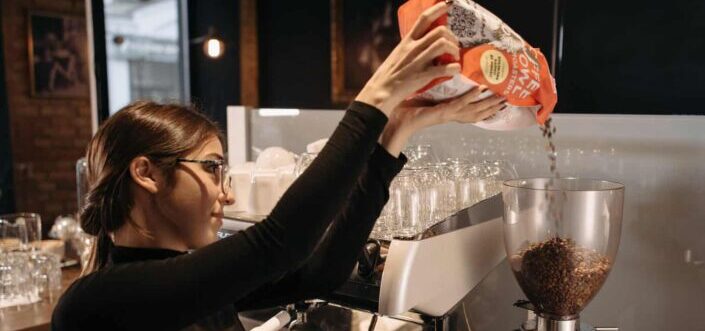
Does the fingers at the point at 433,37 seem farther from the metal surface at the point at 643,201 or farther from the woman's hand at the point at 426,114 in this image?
the metal surface at the point at 643,201

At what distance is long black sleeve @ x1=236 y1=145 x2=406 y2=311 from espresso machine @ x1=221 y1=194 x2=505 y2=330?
0.04m

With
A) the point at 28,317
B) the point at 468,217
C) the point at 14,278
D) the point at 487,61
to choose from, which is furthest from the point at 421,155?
the point at 14,278

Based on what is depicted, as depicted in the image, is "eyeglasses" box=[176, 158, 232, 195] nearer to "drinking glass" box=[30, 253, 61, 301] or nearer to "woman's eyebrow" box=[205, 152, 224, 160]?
"woman's eyebrow" box=[205, 152, 224, 160]

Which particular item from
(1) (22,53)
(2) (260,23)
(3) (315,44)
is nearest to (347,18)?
(3) (315,44)

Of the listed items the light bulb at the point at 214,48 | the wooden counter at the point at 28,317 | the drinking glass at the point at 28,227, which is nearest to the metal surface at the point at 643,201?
the wooden counter at the point at 28,317

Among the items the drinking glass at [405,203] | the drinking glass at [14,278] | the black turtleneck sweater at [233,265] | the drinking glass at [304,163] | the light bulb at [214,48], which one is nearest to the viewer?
the black turtleneck sweater at [233,265]

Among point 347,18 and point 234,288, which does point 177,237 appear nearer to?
point 234,288

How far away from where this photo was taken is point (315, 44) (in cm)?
217

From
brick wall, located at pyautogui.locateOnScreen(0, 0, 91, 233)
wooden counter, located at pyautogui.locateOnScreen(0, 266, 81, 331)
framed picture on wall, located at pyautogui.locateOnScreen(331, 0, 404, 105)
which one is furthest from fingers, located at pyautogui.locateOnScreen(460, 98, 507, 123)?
brick wall, located at pyautogui.locateOnScreen(0, 0, 91, 233)

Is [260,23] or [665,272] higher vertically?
[260,23]

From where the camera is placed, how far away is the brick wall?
14.1 feet

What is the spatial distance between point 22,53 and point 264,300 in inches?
160

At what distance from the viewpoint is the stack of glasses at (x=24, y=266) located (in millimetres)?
1962

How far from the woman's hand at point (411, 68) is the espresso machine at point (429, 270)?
0.30 m
